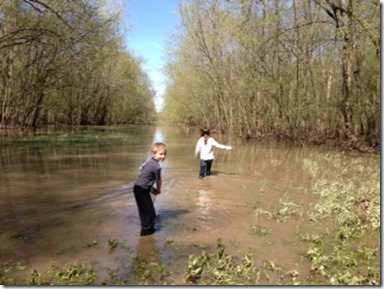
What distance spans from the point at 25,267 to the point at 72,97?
5616cm

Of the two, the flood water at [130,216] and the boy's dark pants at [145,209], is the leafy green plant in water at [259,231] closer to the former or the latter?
the flood water at [130,216]

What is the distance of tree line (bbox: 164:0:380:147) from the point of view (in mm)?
24328

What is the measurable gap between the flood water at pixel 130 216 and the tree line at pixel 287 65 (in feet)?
31.1

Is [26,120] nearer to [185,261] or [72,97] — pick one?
[72,97]

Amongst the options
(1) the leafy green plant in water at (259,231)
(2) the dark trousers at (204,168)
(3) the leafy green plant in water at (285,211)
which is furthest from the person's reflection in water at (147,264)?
(2) the dark trousers at (204,168)

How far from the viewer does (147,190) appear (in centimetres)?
799

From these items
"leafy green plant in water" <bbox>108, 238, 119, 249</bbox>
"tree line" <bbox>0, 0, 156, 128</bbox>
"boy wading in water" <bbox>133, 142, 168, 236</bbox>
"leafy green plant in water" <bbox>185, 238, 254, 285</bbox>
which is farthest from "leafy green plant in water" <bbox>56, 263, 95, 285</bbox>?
"tree line" <bbox>0, 0, 156, 128</bbox>

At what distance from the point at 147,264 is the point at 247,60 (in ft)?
110

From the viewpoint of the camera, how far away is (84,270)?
598 centimetres

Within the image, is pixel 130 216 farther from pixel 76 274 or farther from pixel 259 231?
pixel 76 274

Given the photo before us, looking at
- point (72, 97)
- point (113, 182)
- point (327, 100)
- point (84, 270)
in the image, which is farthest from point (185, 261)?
point (72, 97)

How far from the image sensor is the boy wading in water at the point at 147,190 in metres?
7.88

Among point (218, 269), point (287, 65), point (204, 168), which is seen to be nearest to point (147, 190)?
point (218, 269)

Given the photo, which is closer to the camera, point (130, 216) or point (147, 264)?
point (147, 264)
